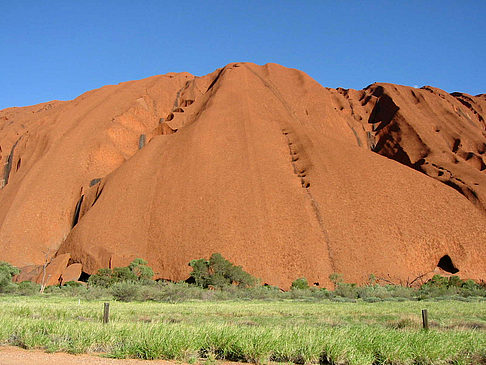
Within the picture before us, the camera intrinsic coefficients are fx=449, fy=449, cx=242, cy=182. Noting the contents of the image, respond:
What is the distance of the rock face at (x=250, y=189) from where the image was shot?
40.4 m

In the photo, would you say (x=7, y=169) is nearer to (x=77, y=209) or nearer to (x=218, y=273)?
(x=77, y=209)

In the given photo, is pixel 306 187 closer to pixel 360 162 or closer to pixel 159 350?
pixel 360 162

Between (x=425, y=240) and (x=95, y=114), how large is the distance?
154 ft

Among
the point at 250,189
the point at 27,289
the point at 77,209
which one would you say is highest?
the point at 250,189

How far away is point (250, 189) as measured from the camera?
44.6 metres

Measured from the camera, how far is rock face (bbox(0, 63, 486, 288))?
40.4m

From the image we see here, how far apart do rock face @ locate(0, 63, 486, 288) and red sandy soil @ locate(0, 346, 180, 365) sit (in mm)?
30414

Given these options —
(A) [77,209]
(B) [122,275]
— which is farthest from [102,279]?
(A) [77,209]

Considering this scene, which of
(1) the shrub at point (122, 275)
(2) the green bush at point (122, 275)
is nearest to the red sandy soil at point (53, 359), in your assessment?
(2) the green bush at point (122, 275)

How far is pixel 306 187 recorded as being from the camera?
1838 inches

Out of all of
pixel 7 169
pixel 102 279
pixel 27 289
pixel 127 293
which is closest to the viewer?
pixel 127 293

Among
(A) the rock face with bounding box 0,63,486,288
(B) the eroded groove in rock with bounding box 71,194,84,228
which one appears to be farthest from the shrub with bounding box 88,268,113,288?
(B) the eroded groove in rock with bounding box 71,194,84,228

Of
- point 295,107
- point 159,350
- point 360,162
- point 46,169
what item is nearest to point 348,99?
point 295,107

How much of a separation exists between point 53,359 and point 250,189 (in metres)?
37.2
